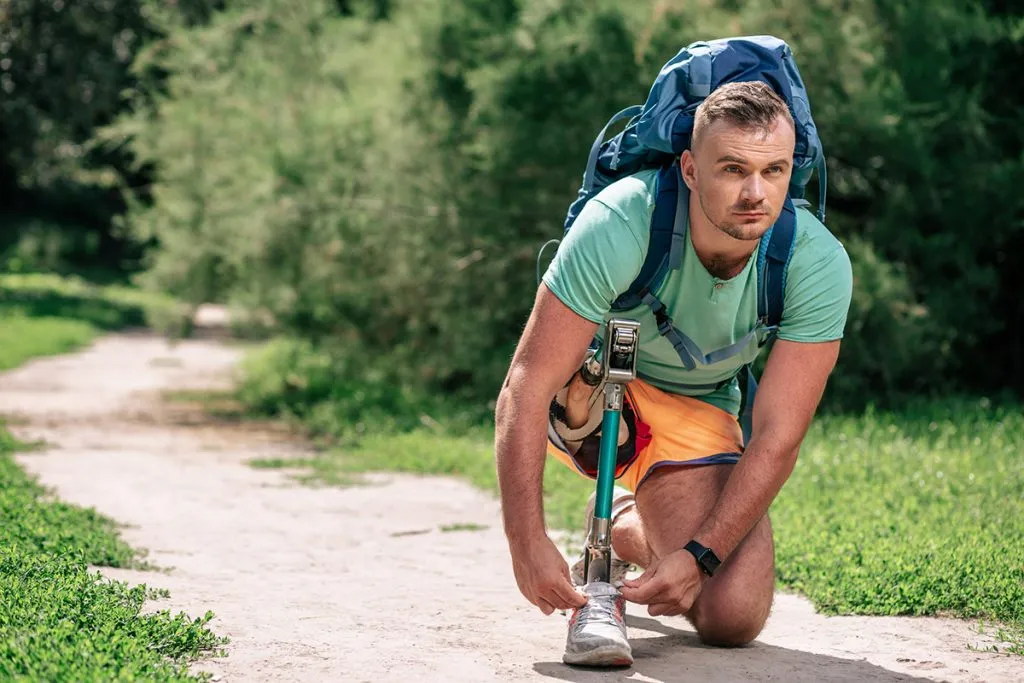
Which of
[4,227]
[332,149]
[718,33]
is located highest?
[718,33]

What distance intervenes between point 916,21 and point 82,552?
257 inches

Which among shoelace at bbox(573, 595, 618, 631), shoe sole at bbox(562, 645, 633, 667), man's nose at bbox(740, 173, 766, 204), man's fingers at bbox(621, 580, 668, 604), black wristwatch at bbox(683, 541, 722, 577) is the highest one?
man's nose at bbox(740, 173, 766, 204)

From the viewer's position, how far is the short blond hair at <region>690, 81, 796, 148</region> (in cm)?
368

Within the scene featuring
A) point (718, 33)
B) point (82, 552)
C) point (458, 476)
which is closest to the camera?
point (82, 552)

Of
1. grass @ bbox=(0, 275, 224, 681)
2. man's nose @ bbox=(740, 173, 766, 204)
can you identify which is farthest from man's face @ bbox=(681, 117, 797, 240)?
grass @ bbox=(0, 275, 224, 681)

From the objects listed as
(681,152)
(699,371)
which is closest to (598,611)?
(699,371)

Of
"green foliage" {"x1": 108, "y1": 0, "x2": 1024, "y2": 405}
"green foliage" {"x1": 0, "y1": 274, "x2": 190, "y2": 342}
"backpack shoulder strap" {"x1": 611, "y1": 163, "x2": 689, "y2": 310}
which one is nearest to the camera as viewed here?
"backpack shoulder strap" {"x1": 611, "y1": 163, "x2": 689, "y2": 310}

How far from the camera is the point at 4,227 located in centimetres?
3353

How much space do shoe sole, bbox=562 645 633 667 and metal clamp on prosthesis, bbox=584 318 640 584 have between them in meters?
0.24

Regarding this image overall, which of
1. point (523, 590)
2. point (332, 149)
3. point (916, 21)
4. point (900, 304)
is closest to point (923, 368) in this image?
point (900, 304)

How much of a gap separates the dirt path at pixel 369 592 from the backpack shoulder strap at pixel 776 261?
104cm

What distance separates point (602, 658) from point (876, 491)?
296 cm

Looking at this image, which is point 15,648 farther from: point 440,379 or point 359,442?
point 440,379

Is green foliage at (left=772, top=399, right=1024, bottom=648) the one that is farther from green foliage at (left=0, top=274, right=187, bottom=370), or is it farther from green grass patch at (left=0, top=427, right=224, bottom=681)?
green foliage at (left=0, top=274, right=187, bottom=370)
